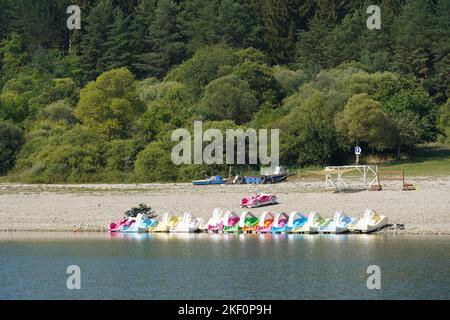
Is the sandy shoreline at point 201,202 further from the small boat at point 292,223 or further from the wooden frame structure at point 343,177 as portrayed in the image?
the small boat at point 292,223

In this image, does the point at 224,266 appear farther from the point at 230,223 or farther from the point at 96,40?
the point at 96,40

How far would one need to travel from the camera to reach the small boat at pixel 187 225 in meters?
50.7

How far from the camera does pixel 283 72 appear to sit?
93875mm

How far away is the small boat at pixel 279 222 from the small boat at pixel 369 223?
3288mm

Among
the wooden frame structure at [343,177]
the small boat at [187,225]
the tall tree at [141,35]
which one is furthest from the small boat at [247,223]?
the tall tree at [141,35]

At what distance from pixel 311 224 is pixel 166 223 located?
7607 mm

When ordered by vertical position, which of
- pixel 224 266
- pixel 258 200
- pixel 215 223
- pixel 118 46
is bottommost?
pixel 224 266

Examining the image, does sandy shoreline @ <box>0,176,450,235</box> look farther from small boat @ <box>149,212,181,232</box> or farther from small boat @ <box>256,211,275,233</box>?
small boat @ <box>256,211,275,233</box>

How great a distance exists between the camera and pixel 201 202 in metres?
54.2

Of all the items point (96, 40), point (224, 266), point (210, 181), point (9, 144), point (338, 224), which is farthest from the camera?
point (96, 40)

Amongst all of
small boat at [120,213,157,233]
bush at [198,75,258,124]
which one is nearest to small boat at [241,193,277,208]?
small boat at [120,213,157,233]

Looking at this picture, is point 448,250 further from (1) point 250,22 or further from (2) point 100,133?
(1) point 250,22

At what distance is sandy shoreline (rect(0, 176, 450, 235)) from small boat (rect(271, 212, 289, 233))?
1749 millimetres

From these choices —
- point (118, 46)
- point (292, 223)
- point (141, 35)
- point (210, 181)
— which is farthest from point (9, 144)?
point (141, 35)
